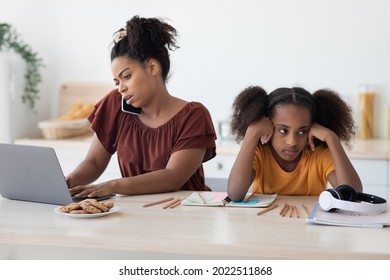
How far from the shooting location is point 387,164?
10.3 ft

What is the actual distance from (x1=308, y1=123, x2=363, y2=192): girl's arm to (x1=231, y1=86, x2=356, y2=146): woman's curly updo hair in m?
0.07

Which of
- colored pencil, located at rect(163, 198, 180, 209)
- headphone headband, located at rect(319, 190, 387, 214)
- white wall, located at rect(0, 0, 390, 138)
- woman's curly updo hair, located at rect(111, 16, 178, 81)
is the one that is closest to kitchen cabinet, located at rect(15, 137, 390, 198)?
white wall, located at rect(0, 0, 390, 138)

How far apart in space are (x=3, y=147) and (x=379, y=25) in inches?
90.2

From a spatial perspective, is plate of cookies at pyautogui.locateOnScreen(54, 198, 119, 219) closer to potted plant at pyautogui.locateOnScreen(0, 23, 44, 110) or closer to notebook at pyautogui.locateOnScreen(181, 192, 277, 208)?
notebook at pyautogui.locateOnScreen(181, 192, 277, 208)

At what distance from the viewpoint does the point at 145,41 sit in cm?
217

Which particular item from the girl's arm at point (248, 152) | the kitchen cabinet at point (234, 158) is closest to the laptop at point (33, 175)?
the girl's arm at point (248, 152)

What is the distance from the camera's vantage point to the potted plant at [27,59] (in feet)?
12.1

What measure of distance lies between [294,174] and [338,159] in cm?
18

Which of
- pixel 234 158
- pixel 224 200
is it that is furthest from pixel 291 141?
pixel 234 158

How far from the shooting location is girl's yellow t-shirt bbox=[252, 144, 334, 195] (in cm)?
212

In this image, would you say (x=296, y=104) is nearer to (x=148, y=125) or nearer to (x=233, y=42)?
(x=148, y=125)

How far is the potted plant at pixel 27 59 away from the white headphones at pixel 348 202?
95.2 inches
